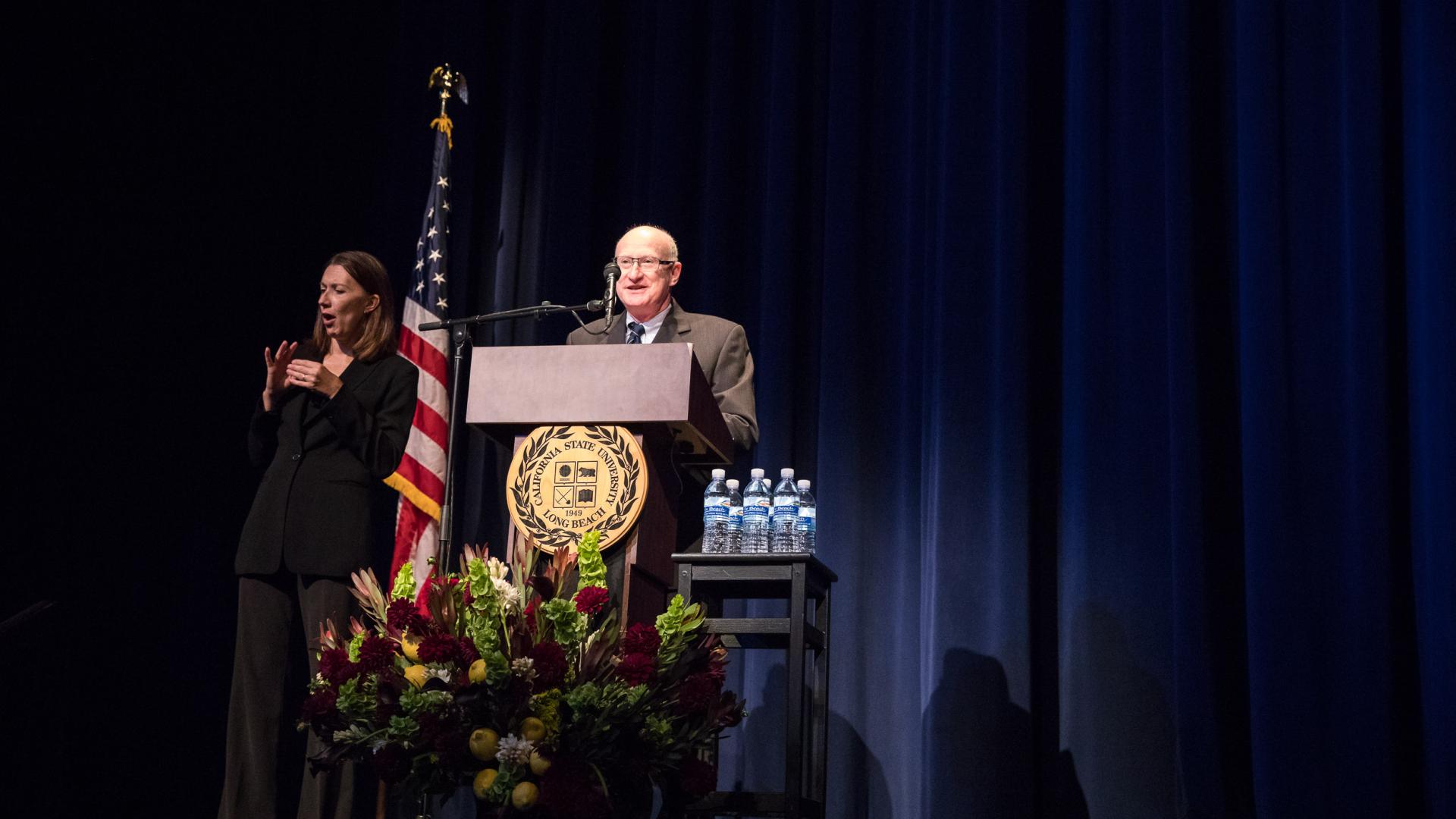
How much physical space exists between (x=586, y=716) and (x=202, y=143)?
305 centimetres

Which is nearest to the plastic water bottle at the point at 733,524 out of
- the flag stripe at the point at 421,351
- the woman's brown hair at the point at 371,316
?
the woman's brown hair at the point at 371,316

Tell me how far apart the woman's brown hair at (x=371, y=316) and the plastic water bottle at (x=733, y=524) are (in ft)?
2.99

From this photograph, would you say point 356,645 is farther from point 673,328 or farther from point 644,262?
point 644,262

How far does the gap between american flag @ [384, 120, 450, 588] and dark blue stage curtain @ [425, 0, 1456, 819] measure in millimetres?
370

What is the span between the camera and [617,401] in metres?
2.51

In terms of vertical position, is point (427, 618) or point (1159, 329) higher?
point (1159, 329)

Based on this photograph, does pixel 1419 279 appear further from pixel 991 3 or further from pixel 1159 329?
pixel 991 3

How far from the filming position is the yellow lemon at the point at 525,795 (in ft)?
6.82

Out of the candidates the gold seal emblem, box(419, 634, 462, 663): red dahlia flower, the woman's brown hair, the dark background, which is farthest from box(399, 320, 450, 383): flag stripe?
box(419, 634, 462, 663): red dahlia flower

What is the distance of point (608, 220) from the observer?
4887 millimetres

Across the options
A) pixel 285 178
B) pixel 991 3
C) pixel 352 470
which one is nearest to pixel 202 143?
pixel 285 178

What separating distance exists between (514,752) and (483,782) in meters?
0.07

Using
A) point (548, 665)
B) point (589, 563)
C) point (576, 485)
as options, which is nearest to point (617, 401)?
point (576, 485)

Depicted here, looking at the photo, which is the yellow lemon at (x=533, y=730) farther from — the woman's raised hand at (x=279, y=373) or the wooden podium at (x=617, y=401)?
the woman's raised hand at (x=279, y=373)
